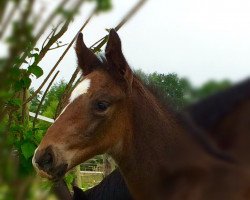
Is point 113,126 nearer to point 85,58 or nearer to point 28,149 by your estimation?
point 85,58

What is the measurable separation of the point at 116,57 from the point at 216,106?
2407mm

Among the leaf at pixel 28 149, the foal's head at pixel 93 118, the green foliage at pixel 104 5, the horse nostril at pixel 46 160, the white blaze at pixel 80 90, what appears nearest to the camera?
the green foliage at pixel 104 5

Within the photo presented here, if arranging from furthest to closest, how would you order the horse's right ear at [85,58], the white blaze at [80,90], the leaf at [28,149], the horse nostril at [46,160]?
the horse's right ear at [85,58]
the white blaze at [80,90]
the horse nostril at [46,160]
the leaf at [28,149]

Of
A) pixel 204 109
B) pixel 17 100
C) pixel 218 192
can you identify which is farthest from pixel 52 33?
pixel 218 192

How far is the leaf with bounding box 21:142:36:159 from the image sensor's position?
2658 mm

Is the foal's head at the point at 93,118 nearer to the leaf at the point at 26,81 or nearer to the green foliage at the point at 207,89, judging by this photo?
the leaf at the point at 26,81

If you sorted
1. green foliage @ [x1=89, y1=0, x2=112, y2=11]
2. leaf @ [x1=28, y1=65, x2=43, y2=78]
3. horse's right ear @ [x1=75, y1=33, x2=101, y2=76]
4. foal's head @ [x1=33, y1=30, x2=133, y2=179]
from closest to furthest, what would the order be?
green foliage @ [x1=89, y1=0, x2=112, y2=11] < leaf @ [x1=28, y1=65, x2=43, y2=78] < foal's head @ [x1=33, y1=30, x2=133, y2=179] < horse's right ear @ [x1=75, y1=33, x2=101, y2=76]

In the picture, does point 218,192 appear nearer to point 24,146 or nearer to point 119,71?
point 24,146

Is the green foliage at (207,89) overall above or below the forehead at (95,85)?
below

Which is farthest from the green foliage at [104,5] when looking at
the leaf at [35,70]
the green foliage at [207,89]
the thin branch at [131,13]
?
the green foliage at [207,89]

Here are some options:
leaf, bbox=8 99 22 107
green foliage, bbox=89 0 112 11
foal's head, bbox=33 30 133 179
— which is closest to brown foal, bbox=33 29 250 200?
foal's head, bbox=33 30 133 179

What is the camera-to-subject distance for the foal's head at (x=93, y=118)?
3080 millimetres

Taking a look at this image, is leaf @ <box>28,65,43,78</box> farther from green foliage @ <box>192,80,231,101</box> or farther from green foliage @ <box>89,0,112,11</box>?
green foliage @ <box>192,80,231,101</box>

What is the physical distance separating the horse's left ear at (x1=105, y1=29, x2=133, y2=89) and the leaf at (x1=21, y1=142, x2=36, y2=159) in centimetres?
74
